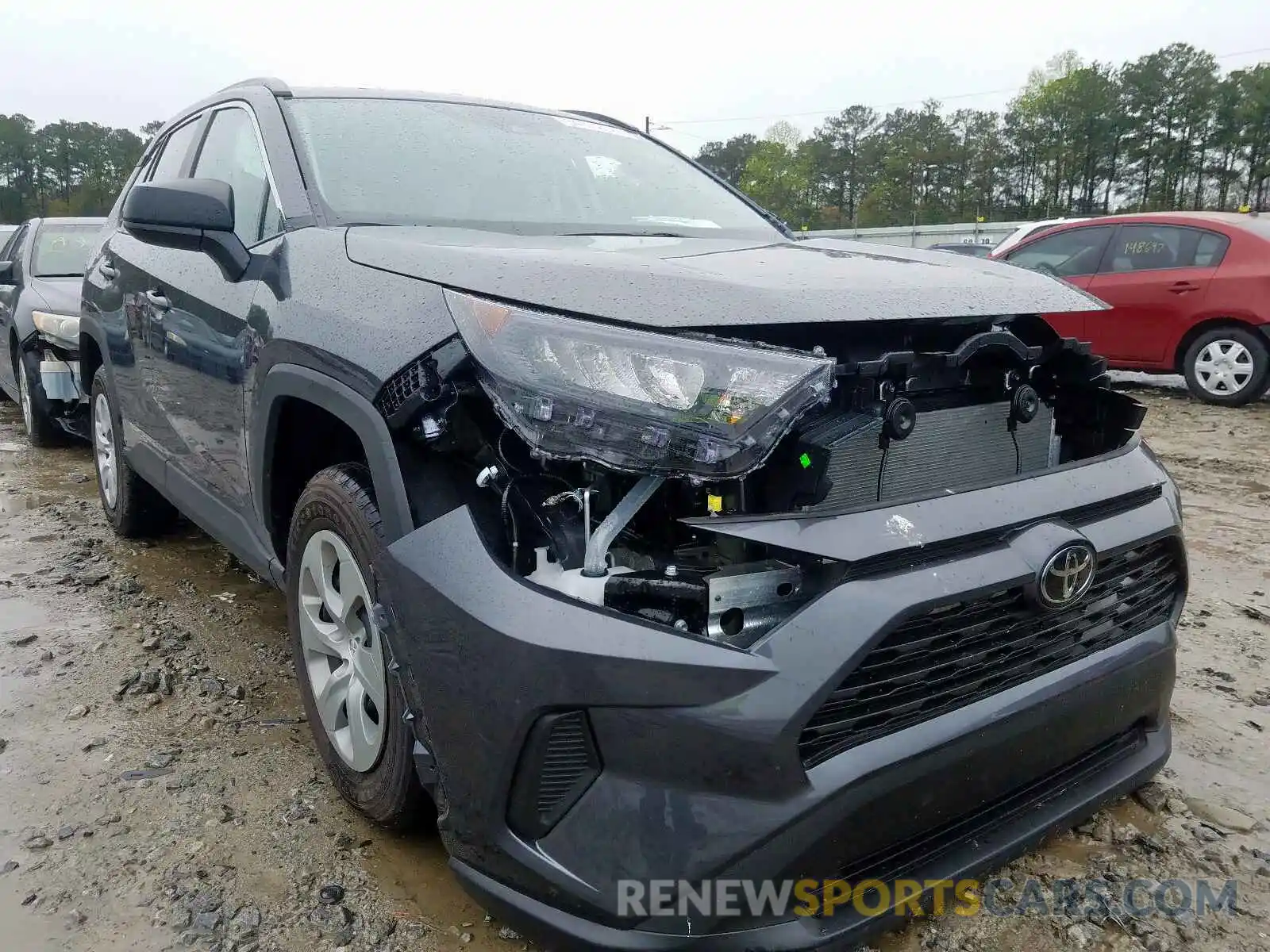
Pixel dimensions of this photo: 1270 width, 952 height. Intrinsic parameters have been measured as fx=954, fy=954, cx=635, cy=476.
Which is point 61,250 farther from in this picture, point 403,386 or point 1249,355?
point 1249,355

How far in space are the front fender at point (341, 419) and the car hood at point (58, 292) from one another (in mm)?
3927

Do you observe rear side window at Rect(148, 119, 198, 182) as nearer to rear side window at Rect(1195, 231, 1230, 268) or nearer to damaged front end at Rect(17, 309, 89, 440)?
damaged front end at Rect(17, 309, 89, 440)

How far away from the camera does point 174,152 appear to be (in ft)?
12.4

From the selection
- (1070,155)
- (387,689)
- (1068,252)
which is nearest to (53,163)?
(1070,155)

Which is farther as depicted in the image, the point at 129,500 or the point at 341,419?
the point at 129,500

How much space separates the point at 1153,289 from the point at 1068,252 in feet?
3.44

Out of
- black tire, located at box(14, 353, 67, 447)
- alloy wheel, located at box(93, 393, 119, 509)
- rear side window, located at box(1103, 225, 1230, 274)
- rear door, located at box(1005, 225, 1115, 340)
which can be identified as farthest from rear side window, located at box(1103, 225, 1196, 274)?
black tire, located at box(14, 353, 67, 447)

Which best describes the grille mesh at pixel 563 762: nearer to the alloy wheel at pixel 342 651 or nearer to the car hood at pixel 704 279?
the alloy wheel at pixel 342 651

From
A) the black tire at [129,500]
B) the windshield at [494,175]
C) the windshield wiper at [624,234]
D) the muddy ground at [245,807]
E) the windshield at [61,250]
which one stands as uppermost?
the windshield at [494,175]

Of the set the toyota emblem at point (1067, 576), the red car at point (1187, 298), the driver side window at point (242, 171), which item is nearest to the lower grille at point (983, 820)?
the toyota emblem at point (1067, 576)

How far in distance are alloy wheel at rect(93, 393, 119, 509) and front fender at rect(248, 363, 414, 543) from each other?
2.29 m

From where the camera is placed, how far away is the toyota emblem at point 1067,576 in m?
1.61

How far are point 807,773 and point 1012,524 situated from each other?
57cm

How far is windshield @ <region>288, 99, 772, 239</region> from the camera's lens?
2527mm
